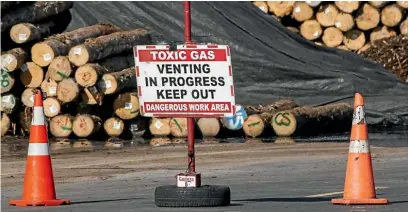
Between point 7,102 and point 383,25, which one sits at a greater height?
point 383,25

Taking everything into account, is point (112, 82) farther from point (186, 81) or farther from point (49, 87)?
point (186, 81)

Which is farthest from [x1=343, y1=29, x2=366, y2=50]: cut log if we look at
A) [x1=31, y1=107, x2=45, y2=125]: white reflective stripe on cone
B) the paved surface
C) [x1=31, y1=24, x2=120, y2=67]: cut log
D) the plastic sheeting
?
[x1=31, y1=107, x2=45, y2=125]: white reflective stripe on cone

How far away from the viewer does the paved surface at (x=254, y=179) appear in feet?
32.9

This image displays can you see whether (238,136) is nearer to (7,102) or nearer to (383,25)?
(7,102)

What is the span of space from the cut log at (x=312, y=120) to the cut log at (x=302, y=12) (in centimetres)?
579

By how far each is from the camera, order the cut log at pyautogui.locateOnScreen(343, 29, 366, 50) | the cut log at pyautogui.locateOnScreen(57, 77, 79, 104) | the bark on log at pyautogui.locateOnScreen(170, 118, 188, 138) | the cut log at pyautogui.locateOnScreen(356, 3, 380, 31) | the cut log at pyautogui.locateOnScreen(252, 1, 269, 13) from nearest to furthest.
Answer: the cut log at pyautogui.locateOnScreen(57, 77, 79, 104)
the bark on log at pyautogui.locateOnScreen(170, 118, 188, 138)
the cut log at pyautogui.locateOnScreen(356, 3, 380, 31)
the cut log at pyautogui.locateOnScreen(252, 1, 269, 13)
the cut log at pyautogui.locateOnScreen(343, 29, 366, 50)

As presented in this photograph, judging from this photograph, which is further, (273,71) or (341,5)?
(341,5)

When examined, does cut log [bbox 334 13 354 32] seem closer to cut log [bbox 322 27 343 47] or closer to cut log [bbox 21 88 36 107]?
cut log [bbox 322 27 343 47]

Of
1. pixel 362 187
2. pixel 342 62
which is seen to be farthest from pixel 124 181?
pixel 342 62

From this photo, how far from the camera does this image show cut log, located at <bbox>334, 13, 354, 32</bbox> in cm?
2756

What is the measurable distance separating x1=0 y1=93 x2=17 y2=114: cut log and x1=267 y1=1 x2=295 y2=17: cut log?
8845 millimetres

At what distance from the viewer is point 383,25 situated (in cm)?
2805

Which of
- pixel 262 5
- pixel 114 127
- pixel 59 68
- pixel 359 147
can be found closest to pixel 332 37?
pixel 262 5

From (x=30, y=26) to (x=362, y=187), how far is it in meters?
11.8
